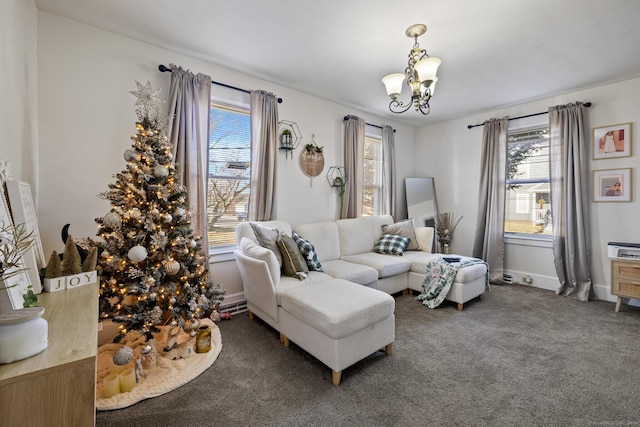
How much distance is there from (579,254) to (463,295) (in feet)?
5.85

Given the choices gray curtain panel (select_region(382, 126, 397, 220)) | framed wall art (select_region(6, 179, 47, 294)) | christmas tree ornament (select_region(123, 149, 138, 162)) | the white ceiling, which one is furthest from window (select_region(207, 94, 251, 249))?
gray curtain panel (select_region(382, 126, 397, 220))

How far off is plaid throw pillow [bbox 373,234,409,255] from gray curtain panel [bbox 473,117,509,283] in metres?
1.36

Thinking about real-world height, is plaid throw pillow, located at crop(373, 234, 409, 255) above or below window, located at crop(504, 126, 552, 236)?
below

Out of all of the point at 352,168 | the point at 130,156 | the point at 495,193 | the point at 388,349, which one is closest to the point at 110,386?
the point at 130,156

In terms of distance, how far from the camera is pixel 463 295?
10.2ft

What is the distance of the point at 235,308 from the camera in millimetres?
3066

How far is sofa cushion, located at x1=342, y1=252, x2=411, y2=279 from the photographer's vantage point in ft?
10.8

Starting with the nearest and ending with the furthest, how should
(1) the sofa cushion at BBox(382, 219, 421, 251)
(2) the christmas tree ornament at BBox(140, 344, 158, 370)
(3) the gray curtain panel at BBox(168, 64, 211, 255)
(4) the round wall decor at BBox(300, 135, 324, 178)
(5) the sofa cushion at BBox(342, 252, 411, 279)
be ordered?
(2) the christmas tree ornament at BBox(140, 344, 158, 370), (3) the gray curtain panel at BBox(168, 64, 211, 255), (5) the sofa cushion at BBox(342, 252, 411, 279), (4) the round wall decor at BBox(300, 135, 324, 178), (1) the sofa cushion at BBox(382, 219, 421, 251)

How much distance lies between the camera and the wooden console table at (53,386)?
0.76 m

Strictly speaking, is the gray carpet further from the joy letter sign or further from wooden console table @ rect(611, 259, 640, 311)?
the joy letter sign

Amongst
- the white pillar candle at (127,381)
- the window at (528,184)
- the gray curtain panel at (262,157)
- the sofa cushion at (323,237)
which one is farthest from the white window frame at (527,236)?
the white pillar candle at (127,381)

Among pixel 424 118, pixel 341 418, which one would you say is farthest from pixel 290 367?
pixel 424 118

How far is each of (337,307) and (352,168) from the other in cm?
A: 257

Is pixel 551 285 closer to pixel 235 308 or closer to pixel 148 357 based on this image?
pixel 235 308
